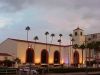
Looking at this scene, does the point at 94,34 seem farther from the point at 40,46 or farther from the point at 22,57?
the point at 22,57

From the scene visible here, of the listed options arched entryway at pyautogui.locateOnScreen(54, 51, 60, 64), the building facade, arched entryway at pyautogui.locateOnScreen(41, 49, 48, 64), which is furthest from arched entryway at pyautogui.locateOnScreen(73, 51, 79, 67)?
arched entryway at pyautogui.locateOnScreen(41, 49, 48, 64)

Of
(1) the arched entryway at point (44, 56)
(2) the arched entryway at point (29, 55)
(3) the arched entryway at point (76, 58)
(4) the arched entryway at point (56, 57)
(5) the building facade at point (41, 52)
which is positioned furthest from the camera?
(3) the arched entryway at point (76, 58)

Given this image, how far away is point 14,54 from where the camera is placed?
11162 cm

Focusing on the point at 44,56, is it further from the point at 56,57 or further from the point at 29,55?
the point at 29,55

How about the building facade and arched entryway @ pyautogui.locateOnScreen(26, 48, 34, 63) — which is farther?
arched entryway @ pyautogui.locateOnScreen(26, 48, 34, 63)

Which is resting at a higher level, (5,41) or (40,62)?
(5,41)

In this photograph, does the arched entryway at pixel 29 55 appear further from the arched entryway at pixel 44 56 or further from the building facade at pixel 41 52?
the arched entryway at pixel 44 56

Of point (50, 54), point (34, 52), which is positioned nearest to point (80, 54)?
point (50, 54)

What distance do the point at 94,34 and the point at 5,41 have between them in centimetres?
7162

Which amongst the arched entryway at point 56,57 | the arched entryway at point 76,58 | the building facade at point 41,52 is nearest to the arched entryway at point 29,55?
the building facade at point 41,52

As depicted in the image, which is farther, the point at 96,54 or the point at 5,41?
the point at 96,54

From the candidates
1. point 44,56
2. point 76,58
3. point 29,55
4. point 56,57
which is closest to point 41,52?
point 44,56

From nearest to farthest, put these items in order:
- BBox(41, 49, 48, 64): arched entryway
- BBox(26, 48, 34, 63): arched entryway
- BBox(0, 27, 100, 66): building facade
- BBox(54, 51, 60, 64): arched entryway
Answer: BBox(0, 27, 100, 66): building facade, BBox(26, 48, 34, 63): arched entryway, BBox(41, 49, 48, 64): arched entryway, BBox(54, 51, 60, 64): arched entryway

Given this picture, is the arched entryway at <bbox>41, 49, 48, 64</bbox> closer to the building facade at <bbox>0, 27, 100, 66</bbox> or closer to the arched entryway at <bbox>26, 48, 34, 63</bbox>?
the building facade at <bbox>0, 27, 100, 66</bbox>
